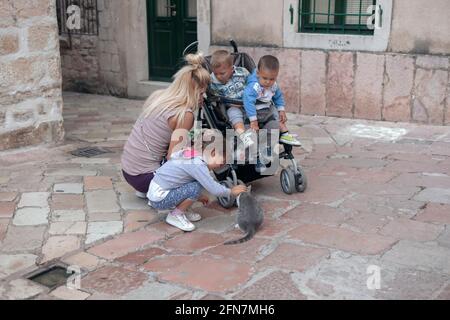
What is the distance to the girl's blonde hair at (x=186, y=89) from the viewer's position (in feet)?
14.3

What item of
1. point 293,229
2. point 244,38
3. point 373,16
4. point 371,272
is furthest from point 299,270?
point 244,38

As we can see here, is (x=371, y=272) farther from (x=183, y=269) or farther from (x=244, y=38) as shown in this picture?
(x=244, y=38)

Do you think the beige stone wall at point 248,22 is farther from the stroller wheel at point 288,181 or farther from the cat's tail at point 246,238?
the cat's tail at point 246,238

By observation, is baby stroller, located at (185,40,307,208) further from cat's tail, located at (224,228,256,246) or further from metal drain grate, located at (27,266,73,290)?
metal drain grate, located at (27,266,73,290)

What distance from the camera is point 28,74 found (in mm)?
6270

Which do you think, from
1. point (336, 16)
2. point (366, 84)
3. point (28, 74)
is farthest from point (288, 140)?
point (336, 16)

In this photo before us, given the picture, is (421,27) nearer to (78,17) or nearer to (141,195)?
(141,195)

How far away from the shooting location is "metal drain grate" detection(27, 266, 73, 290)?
359cm

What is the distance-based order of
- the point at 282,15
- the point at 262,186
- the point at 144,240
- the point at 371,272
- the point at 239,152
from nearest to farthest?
the point at 371,272 → the point at 144,240 → the point at 239,152 → the point at 262,186 → the point at 282,15

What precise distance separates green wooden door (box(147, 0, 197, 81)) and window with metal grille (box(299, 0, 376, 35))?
2200mm

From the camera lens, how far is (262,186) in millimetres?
5297

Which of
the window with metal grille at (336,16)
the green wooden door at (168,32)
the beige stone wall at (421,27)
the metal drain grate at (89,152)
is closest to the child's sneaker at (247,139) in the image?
the metal drain grate at (89,152)

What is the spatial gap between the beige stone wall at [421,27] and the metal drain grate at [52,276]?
5126 mm

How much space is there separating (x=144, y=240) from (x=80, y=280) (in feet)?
2.21
